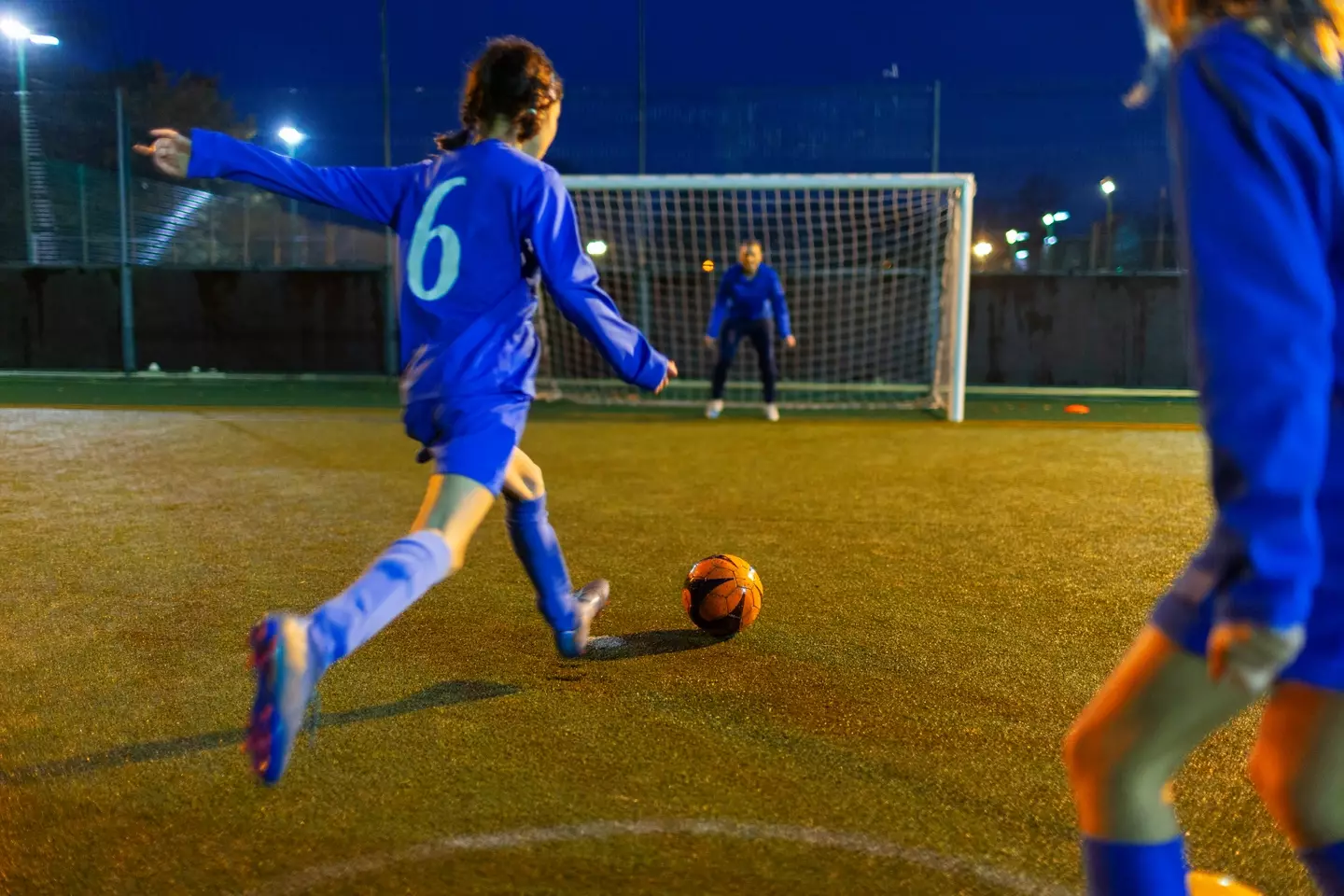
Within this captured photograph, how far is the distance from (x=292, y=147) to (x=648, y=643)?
1615cm

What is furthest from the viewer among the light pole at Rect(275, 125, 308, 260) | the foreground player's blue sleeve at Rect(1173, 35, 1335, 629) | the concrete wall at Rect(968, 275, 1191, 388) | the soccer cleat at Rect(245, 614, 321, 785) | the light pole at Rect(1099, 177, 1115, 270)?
the light pole at Rect(275, 125, 308, 260)

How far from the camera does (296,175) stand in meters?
2.98

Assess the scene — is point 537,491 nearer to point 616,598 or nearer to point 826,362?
point 616,598

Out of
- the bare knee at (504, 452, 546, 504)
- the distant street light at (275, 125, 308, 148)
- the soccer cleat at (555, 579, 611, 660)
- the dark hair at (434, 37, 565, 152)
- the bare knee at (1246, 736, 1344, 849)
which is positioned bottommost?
the soccer cleat at (555, 579, 611, 660)

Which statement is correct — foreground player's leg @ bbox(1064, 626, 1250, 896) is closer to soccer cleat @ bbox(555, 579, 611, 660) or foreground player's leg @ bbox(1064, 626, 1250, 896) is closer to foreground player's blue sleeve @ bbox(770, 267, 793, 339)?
soccer cleat @ bbox(555, 579, 611, 660)

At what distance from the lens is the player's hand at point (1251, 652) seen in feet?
3.99

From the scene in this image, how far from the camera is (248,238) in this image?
18.1m

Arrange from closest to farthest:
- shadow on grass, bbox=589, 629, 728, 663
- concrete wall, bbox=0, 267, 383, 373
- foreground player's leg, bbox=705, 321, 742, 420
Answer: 1. shadow on grass, bbox=589, 629, 728, 663
2. foreground player's leg, bbox=705, 321, 742, 420
3. concrete wall, bbox=0, 267, 383, 373

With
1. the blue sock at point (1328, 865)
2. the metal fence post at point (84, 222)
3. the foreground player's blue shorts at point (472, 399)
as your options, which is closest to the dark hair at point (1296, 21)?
the blue sock at point (1328, 865)

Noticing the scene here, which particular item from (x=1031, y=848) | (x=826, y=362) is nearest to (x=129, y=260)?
(x=826, y=362)

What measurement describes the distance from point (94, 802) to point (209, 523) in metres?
3.61

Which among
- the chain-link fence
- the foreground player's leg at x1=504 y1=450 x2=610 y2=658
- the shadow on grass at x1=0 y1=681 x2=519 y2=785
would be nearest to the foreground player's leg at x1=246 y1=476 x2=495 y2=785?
the foreground player's leg at x1=504 y1=450 x2=610 y2=658

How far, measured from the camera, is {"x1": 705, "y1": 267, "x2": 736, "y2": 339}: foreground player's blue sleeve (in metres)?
11.8

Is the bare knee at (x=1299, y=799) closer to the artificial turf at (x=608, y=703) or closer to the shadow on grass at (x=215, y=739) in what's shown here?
the artificial turf at (x=608, y=703)
